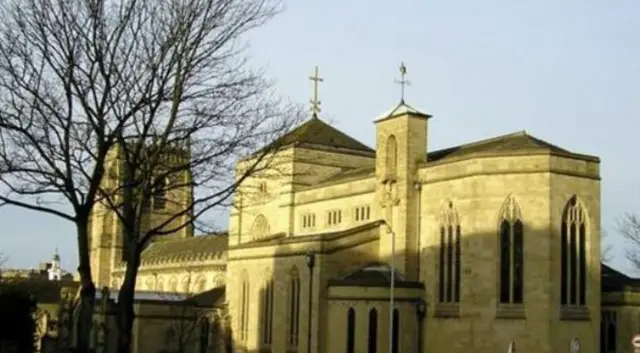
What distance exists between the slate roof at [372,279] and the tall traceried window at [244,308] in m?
11.7

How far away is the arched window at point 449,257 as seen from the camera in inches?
1592

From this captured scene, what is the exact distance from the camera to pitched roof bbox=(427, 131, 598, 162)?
3888cm

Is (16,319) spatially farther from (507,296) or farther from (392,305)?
(507,296)

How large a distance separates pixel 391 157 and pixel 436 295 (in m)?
7.03

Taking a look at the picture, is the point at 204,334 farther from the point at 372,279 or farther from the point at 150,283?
the point at 150,283

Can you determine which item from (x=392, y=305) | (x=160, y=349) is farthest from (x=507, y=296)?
(x=160, y=349)

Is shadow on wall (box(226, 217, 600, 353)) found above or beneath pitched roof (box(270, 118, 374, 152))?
beneath

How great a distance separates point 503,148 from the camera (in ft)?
131

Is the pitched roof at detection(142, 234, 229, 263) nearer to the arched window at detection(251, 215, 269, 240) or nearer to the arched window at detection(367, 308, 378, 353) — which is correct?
the arched window at detection(251, 215, 269, 240)

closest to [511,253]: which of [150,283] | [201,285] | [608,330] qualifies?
[608,330]

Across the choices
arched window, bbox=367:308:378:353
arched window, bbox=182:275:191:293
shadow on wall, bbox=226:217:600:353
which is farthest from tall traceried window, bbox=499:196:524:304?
arched window, bbox=182:275:191:293

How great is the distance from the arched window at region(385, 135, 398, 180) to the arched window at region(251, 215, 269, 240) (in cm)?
1789

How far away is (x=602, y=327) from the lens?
1633 inches

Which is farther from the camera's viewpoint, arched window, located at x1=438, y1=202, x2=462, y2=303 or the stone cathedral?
arched window, located at x1=438, y1=202, x2=462, y2=303
